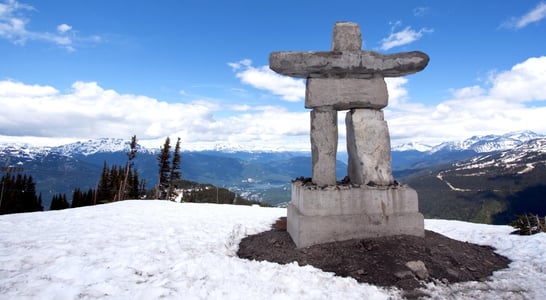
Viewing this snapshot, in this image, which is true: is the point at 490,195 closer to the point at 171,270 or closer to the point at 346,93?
the point at 346,93

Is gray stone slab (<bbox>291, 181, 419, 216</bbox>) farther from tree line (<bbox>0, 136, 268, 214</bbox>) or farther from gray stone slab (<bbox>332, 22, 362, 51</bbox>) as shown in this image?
tree line (<bbox>0, 136, 268, 214</bbox>)

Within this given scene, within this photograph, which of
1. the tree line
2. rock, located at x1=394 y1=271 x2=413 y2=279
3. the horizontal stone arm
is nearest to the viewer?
rock, located at x1=394 y1=271 x2=413 y2=279

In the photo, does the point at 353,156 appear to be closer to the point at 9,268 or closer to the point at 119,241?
the point at 119,241

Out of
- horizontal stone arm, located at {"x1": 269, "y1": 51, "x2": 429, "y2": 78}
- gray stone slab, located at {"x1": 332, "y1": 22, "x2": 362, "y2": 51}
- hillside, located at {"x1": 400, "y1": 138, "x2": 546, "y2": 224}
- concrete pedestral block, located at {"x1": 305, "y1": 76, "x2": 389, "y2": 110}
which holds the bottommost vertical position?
hillside, located at {"x1": 400, "y1": 138, "x2": 546, "y2": 224}

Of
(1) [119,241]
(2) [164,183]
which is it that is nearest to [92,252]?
(1) [119,241]

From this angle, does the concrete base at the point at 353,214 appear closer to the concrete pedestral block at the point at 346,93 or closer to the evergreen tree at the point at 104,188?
the concrete pedestral block at the point at 346,93

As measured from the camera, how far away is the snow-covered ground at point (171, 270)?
5.23 metres

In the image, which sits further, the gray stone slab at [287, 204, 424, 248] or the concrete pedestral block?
the concrete pedestral block

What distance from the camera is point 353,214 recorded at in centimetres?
783

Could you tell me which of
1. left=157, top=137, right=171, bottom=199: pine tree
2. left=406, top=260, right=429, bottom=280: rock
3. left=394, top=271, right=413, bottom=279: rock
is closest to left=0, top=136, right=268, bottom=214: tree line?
left=157, top=137, right=171, bottom=199: pine tree

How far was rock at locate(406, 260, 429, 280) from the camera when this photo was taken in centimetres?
594

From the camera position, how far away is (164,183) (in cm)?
3884

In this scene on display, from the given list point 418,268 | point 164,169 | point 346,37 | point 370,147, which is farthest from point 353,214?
point 164,169

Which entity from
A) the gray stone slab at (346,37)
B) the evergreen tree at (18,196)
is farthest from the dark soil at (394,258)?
the evergreen tree at (18,196)
